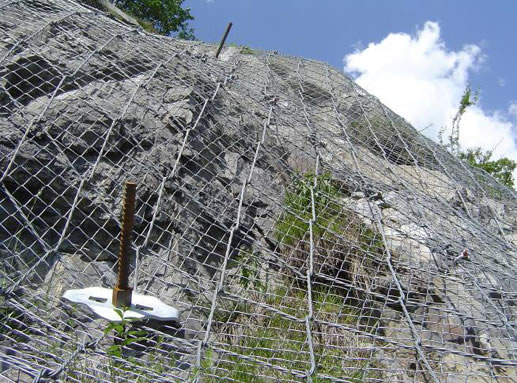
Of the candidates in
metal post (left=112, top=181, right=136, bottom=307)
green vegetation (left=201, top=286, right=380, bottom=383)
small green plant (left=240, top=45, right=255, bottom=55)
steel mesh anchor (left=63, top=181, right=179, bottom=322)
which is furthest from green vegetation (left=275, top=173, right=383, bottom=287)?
small green plant (left=240, top=45, right=255, bottom=55)

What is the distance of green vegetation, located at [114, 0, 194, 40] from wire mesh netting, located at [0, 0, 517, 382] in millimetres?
9296

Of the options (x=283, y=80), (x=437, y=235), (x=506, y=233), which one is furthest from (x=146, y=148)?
(x=506, y=233)

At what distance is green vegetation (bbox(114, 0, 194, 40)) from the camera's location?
11312 mm

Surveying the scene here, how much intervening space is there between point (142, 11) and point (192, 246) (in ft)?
35.8

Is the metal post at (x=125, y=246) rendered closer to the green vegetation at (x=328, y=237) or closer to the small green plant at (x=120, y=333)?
the small green plant at (x=120, y=333)

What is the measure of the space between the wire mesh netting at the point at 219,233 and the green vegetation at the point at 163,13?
9296 mm

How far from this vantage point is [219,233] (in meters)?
1.93

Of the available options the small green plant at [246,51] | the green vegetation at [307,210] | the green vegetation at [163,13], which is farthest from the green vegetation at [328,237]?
the green vegetation at [163,13]

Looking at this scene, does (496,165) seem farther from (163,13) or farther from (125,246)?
(163,13)

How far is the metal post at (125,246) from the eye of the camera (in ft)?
4.05

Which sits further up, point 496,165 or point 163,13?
point 163,13

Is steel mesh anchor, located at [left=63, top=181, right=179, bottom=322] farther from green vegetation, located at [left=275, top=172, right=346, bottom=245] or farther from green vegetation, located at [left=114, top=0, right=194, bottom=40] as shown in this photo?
green vegetation, located at [left=114, top=0, right=194, bottom=40]

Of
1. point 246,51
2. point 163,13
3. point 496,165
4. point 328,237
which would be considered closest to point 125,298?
point 328,237

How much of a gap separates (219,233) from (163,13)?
36.4ft
